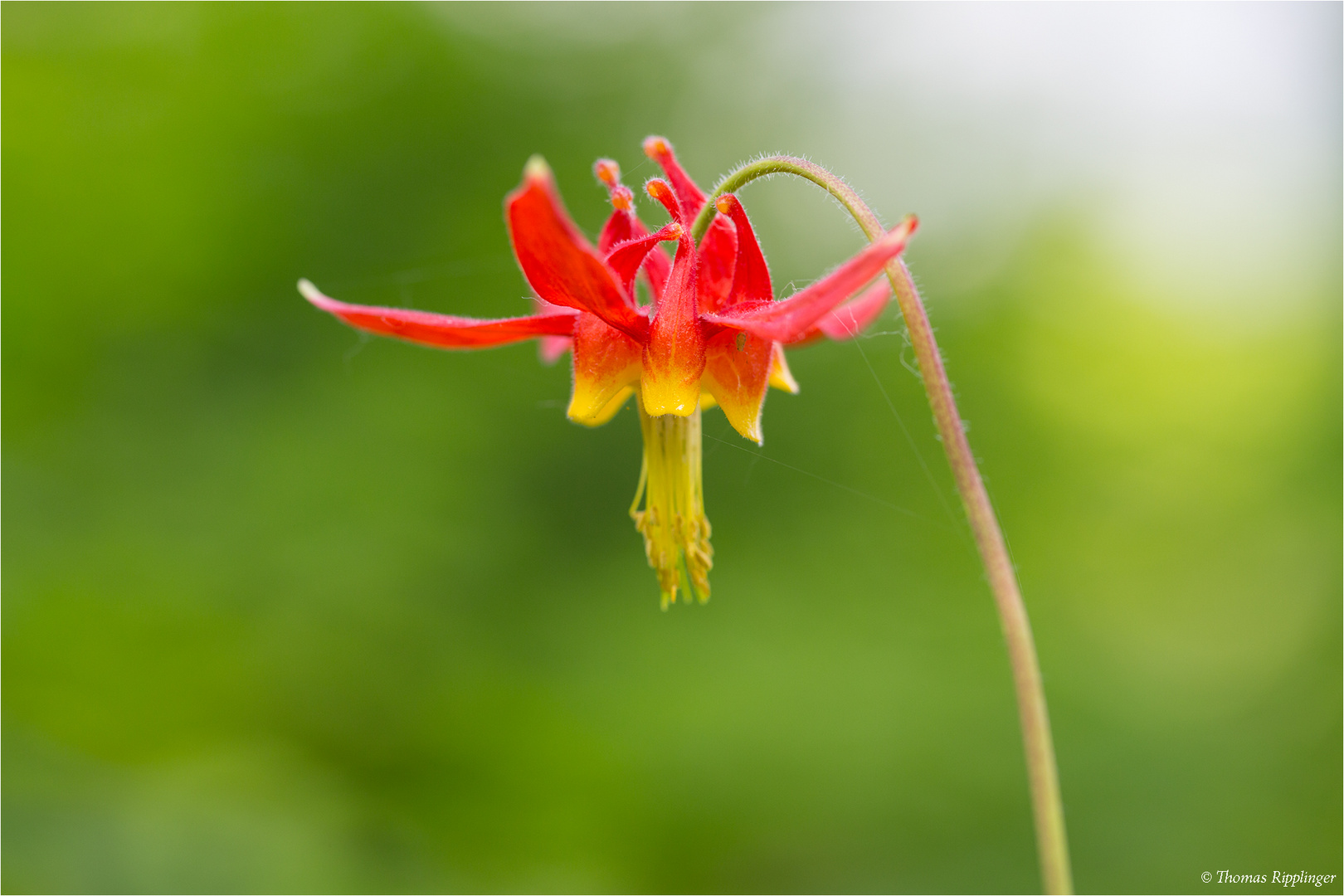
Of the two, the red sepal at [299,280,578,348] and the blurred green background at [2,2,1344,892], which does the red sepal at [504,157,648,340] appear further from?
the blurred green background at [2,2,1344,892]

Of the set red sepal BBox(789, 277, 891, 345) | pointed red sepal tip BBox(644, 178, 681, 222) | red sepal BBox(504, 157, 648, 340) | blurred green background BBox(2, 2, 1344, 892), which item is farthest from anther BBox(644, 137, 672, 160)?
blurred green background BBox(2, 2, 1344, 892)

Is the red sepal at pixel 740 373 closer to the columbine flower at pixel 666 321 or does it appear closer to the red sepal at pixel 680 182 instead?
the columbine flower at pixel 666 321

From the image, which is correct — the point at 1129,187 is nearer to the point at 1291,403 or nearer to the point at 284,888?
the point at 1291,403

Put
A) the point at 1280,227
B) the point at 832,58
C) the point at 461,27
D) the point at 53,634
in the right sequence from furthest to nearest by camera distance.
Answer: the point at 1280,227 → the point at 832,58 → the point at 461,27 → the point at 53,634

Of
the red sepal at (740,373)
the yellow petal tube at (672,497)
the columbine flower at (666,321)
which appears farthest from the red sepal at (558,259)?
the yellow petal tube at (672,497)

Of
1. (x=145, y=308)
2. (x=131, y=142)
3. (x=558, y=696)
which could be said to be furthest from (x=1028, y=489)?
(x=131, y=142)

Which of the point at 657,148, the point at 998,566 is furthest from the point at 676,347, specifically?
the point at 998,566
